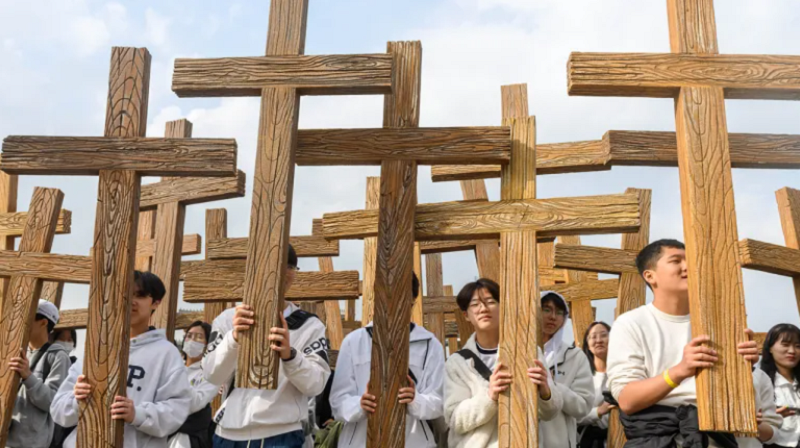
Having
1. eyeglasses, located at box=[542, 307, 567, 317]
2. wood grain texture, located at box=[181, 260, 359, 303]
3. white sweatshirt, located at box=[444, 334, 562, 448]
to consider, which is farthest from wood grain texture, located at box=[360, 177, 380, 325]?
eyeglasses, located at box=[542, 307, 567, 317]

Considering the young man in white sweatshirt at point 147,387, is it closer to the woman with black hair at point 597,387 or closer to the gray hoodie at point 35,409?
the gray hoodie at point 35,409

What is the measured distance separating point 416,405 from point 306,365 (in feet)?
2.14

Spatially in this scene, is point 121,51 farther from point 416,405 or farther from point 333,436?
point 333,436

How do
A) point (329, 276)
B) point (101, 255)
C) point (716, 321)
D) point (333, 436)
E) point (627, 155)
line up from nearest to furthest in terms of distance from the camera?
point (716, 321)
point (101, 255)
point (627, 155)
point (333, 436)
point (329, 276)

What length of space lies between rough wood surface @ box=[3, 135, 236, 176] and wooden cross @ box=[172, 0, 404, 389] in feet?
0.86

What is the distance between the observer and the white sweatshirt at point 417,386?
14.5ft

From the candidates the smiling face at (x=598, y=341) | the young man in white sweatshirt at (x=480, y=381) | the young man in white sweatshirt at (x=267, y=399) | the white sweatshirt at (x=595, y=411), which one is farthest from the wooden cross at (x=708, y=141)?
the smiling face at (x=598, y=341)

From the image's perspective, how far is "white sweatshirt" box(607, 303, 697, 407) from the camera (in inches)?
145

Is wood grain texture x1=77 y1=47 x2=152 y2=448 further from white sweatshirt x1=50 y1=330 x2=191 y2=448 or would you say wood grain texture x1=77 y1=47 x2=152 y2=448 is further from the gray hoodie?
the gray hoodie

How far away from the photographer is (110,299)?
3965 mm

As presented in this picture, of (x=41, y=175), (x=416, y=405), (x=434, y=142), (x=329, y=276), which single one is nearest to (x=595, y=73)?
(x=434, y=142)

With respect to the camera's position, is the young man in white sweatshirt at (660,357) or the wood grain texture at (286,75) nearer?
the young man in white sweatshirt at (660,357)

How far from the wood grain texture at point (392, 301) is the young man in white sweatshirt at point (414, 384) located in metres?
0.29

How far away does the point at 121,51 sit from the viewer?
4316 millimetres
